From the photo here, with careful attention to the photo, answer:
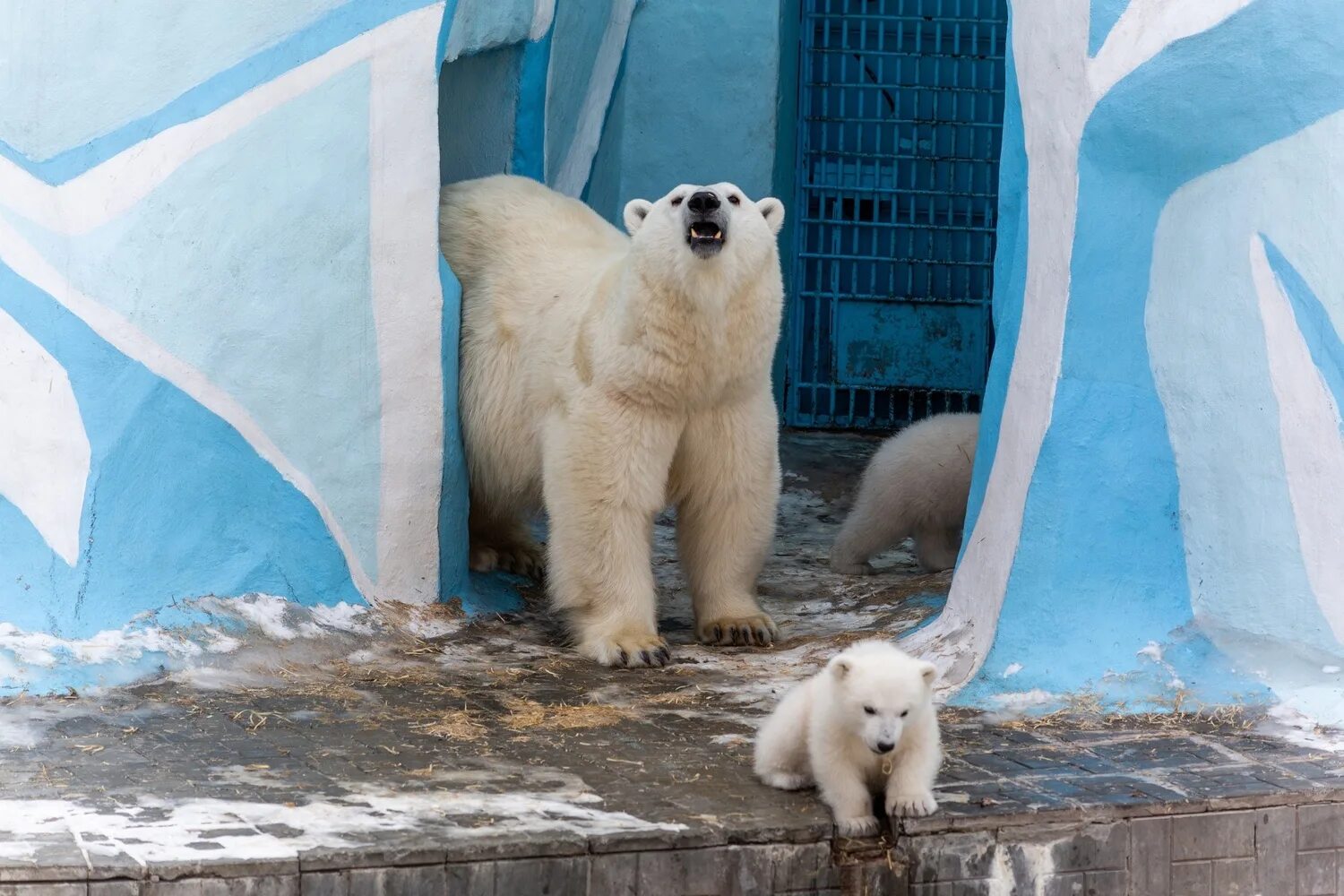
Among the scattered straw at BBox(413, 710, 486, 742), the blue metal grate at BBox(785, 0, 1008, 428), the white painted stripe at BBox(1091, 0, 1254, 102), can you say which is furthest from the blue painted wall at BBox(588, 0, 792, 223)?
the scattered straw at BBox(413, 710, 486, 742)

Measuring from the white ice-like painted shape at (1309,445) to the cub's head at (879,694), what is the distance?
60.5 inches

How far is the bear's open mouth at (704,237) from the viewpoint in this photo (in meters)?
5.30

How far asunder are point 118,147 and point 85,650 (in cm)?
146

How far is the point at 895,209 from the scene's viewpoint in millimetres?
9438

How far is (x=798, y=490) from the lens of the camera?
8414 millimetres

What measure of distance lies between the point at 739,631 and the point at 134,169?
7.80 ft

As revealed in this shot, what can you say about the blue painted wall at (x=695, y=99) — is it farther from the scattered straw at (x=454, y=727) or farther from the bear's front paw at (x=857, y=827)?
the bear's front paw at (x=857, y=827)

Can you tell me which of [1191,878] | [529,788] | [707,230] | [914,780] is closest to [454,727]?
[529,788]

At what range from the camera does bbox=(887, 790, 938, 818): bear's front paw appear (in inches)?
145

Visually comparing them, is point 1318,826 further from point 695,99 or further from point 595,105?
point 695,99

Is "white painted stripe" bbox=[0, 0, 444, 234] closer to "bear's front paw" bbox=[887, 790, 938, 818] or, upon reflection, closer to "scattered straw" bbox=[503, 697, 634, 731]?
"scattered straw" bbox=[503, 697, 634, 731]

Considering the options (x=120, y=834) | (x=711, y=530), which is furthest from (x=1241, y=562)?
(x=120, y=834)

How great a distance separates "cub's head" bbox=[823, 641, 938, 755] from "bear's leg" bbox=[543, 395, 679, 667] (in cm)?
198

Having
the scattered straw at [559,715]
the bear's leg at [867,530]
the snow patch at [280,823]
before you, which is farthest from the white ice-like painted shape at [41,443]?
the bear's leg at [867,530]
